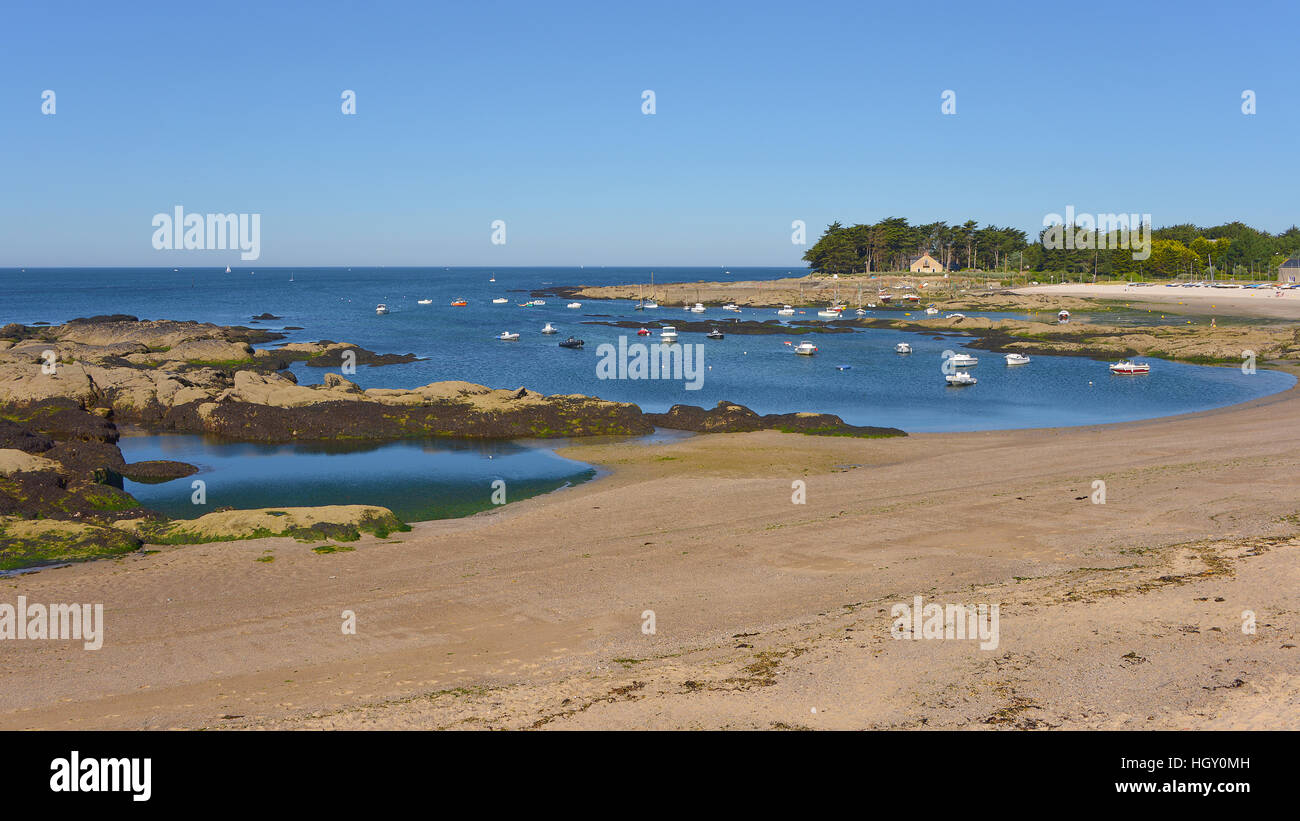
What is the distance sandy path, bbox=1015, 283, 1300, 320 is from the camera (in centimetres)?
11807

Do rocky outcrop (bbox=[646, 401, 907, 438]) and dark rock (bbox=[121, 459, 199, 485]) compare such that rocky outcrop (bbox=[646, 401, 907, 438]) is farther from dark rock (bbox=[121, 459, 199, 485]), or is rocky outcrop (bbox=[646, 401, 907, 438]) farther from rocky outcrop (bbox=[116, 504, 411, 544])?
dark rock (bbox=[121, 459, 199, 485])

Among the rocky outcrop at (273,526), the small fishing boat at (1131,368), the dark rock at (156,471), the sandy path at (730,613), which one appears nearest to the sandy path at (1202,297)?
the small fishing boat at (1131,368)

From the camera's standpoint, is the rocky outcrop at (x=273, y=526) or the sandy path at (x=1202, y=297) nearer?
the rocky outcrop at (x=273, y=526)

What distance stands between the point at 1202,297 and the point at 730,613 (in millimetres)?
152133

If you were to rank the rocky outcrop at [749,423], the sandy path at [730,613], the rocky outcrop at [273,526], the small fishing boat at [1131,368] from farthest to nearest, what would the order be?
1. the small fishing boat at [1131,368]
2. the rocky outcrop at [749,423]
3. the rocky outcrop at [273,526]
4. the sandy path at [730,613]

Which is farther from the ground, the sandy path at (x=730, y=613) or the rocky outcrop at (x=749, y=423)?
the rocky outcrop at (x=749, y=423)

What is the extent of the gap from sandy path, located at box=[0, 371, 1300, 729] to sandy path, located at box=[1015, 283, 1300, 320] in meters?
103

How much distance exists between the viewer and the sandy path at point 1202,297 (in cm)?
11807

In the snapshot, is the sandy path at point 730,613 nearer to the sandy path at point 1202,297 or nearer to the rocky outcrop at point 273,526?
the rocky outcrop at point 273,526

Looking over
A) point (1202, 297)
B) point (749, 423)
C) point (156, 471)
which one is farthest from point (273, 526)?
point (1202, 297)

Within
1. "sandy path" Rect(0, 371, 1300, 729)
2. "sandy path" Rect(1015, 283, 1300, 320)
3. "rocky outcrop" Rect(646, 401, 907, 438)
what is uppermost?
"sandy path" Rect(1015, 283, 1300, 320)

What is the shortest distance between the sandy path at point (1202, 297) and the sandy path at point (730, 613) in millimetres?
102802

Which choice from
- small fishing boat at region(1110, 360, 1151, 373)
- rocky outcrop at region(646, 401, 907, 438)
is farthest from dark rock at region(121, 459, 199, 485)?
small fishing boat at region(1110, 360, 1151, 373)

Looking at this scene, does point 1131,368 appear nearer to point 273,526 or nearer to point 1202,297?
point 273,526
